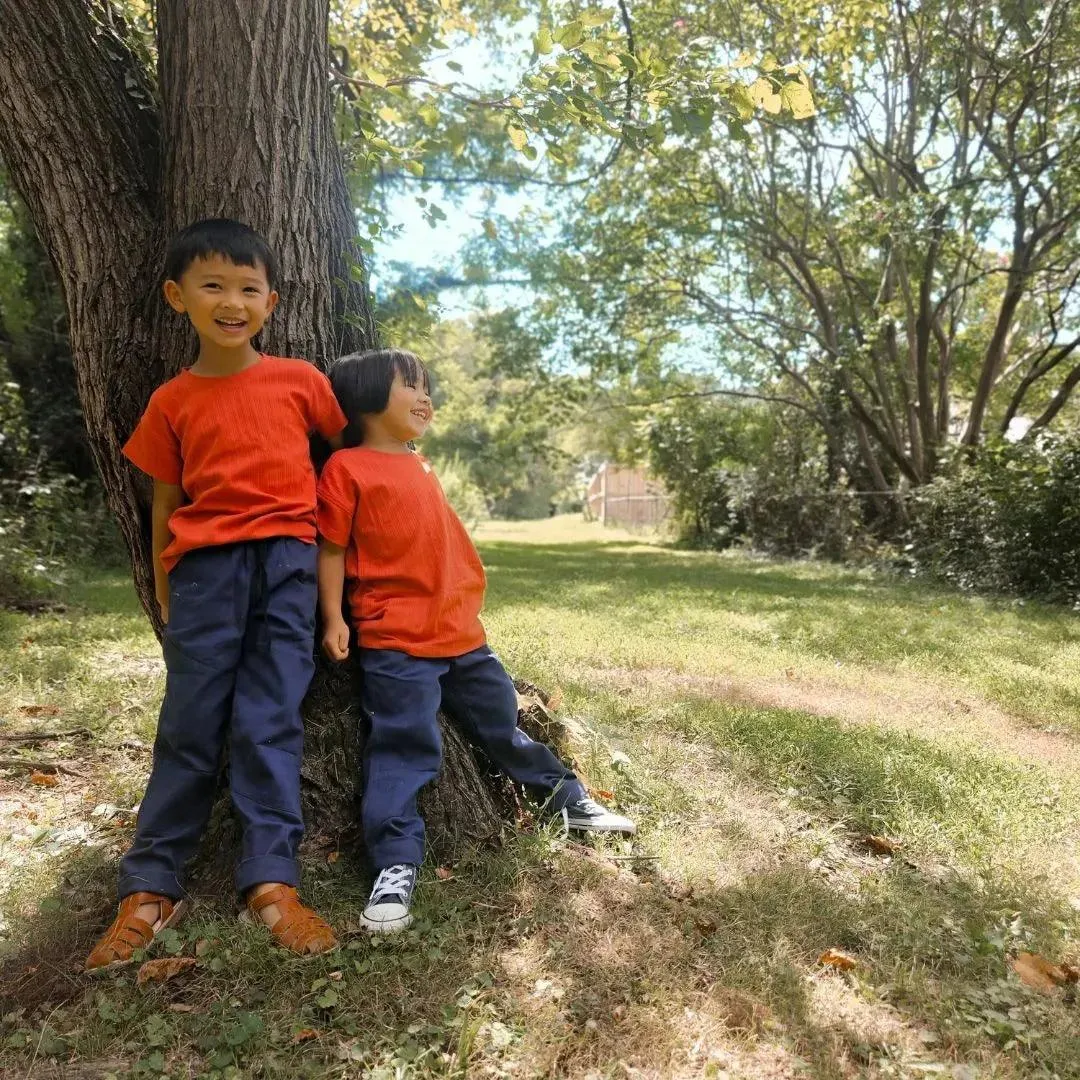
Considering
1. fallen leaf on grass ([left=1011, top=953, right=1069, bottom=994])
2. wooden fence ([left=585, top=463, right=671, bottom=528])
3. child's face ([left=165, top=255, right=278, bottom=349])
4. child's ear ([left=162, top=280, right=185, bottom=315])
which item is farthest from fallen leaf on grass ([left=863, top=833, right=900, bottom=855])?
wooden fence ([left=585, top=463, right=671, bottom=528])

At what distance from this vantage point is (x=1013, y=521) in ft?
30.2

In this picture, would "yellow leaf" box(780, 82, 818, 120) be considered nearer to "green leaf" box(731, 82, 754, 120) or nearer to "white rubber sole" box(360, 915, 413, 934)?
"green leaf" box(731, 82, 754, 120)

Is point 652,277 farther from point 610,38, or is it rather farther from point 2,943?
point 2,943

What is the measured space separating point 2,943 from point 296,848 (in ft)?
2.41

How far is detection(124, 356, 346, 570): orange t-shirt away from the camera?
7.27ft

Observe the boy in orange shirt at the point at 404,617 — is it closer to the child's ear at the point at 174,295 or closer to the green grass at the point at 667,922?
the green grass at the point at 667,922

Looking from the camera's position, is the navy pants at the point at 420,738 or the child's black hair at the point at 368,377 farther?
the child's black hair at the point at 368,377

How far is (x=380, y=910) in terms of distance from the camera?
2061 millimetres

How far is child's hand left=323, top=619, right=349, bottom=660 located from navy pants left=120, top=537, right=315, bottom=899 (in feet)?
0.28

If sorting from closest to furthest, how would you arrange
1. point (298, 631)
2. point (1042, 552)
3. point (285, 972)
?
point (285, 972) < point (298, 631) < point (1042, 552)

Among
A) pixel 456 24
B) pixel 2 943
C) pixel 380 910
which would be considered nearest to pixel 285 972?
pixel 380 910

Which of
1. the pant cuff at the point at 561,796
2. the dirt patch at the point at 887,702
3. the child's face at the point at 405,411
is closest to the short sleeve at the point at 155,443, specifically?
the child's face at the point at 405,411

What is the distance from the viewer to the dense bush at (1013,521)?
8.70m

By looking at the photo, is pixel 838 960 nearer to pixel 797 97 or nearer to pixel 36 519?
pixel 797 97
